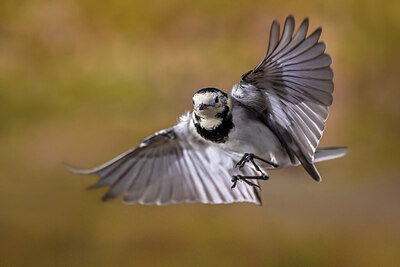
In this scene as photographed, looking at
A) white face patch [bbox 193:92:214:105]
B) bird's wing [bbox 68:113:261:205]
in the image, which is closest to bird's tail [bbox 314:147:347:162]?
bird's wing [bbox 68:113:261:205]

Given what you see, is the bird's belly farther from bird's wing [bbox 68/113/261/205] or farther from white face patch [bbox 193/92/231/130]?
bird's wing [bbox 68/113/261/205]

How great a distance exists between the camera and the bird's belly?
2.26ft

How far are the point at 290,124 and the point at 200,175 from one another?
0.90 feet

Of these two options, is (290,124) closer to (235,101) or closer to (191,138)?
(235,101)

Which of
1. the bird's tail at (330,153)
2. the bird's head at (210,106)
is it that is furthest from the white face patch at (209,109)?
the bird's tail at (330,153)

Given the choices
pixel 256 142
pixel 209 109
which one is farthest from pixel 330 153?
pixel 209 109

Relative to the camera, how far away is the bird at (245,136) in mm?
627

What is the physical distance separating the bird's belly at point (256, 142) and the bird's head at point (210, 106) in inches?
1.2

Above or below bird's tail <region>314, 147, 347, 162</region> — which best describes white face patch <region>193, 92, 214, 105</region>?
above

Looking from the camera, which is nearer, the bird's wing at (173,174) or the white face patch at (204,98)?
the white face patch at (204,98)

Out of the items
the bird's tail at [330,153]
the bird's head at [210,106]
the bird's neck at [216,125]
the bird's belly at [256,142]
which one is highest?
the bird's head at [210,106]

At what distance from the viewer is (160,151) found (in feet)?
3.06

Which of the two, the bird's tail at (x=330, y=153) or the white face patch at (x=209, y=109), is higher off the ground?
the white face patch at (x=209, y=109)

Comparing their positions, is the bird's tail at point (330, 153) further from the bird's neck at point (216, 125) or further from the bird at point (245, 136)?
the bird's neck at point (216, 125)
